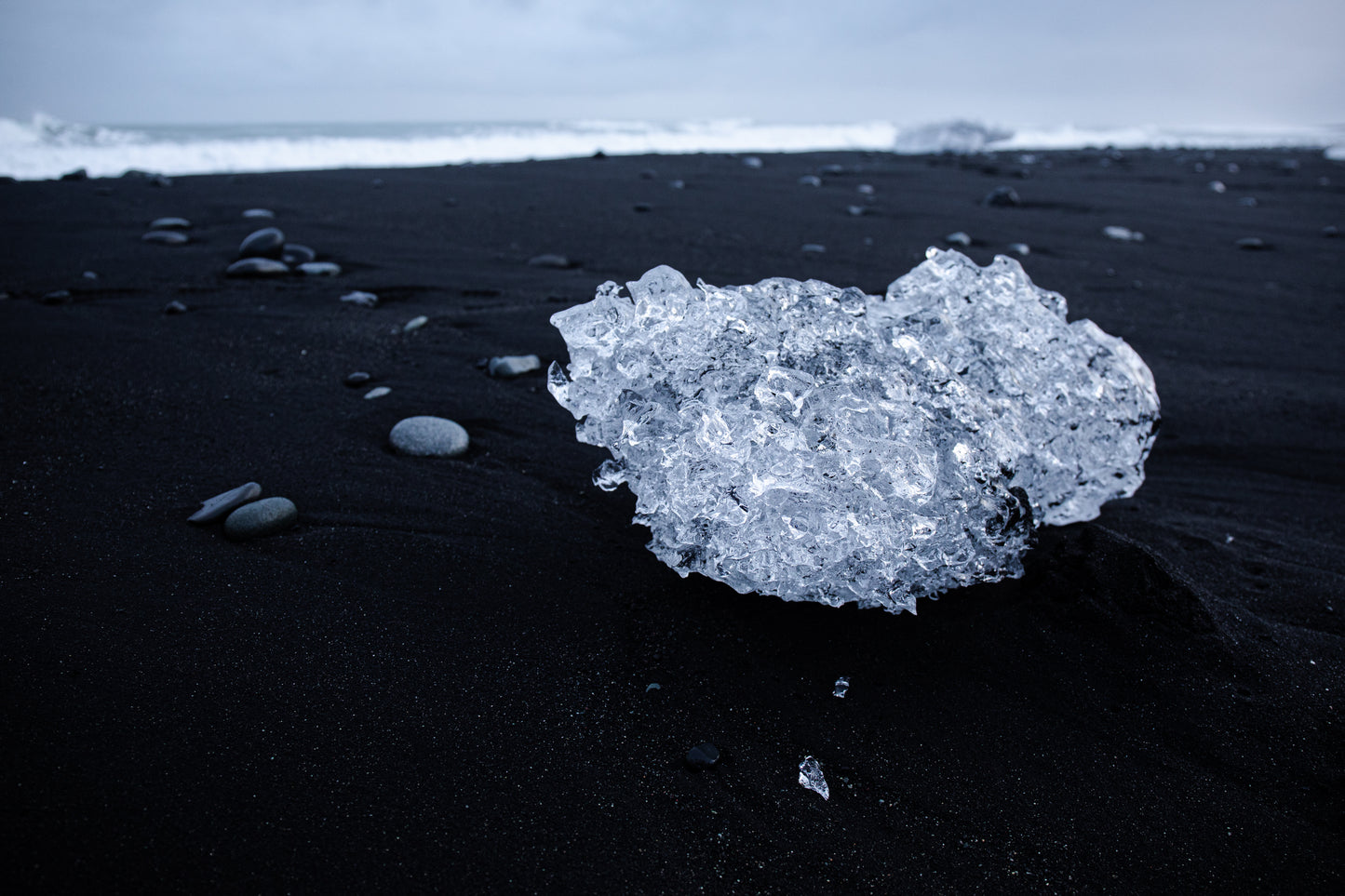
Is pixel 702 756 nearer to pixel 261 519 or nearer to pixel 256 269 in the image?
pixel 261 519

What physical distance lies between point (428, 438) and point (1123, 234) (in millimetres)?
5781

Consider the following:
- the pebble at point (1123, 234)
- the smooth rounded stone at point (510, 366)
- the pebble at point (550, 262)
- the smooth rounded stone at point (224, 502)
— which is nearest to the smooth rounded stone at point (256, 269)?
the pebble at point (550, 262)

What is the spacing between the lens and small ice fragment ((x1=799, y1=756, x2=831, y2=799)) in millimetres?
1416

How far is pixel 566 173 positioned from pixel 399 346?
557cm

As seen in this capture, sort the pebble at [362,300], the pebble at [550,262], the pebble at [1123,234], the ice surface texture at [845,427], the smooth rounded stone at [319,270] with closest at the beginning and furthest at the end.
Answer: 1. the ice surface texture at [845,427]
2. the pebble at [362,300]
3. the smooth rounded stone at [319,270]
4. the pebble at [550,262]
5. the pebble at [1123,234]

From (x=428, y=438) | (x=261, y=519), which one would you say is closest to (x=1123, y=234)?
(x=428, y=438)

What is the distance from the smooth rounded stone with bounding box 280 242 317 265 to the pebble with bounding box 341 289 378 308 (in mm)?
820

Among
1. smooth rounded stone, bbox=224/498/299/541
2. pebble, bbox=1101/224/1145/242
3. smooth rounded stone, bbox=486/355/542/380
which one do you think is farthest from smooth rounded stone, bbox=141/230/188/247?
pebble, bbox=1101/224/1145/242

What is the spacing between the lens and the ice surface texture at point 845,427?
1602mm

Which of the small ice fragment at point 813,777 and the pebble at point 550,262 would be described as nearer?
the small ice fragment at point 813,777

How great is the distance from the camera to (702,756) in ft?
4.74

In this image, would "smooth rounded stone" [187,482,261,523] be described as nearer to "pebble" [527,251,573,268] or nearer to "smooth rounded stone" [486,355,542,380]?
"smooth rounded stone" [486,355,542,380]

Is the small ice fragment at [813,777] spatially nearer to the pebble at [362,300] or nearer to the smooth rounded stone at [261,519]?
the smooth rounded stone at [261,519]

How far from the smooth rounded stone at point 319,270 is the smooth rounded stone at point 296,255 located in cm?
19
